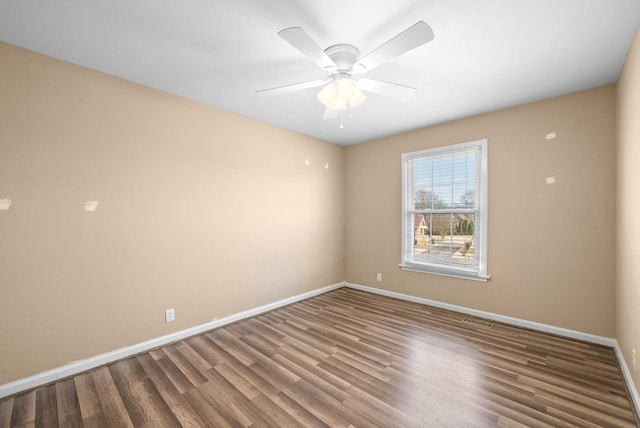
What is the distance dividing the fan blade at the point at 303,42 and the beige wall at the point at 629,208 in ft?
7.10

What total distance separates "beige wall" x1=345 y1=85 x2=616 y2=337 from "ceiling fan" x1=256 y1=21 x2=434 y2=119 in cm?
183

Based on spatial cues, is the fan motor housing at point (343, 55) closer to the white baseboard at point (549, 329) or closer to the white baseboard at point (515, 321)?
the white baseboard at point (549, 329)

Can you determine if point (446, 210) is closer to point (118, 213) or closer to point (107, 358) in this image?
point (118, 213)

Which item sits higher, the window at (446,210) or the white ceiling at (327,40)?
the white ceiling at (327,40)

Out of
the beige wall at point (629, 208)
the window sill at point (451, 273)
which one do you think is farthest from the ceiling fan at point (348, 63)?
the window sill at point (451, 273)

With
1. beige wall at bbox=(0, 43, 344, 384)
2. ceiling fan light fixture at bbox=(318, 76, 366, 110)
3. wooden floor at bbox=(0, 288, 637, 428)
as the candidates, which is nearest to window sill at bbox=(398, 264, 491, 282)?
wooden floor at bbox=(0, 288, 637, 428)

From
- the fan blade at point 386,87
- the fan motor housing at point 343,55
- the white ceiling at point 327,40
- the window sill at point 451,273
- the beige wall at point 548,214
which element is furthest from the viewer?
the window sill at point 451,273

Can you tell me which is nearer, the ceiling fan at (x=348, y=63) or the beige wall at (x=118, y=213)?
the ceiling fan at (x=348, y=63)

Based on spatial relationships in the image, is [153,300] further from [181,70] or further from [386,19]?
[386,19]

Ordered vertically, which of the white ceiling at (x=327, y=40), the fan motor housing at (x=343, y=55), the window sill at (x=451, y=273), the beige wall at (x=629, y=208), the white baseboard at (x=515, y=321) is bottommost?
the white baseboard at (x=515, y=321)

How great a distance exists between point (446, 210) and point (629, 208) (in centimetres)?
179

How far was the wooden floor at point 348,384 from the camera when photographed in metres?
1.77

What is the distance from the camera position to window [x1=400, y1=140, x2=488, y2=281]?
3.48 metres

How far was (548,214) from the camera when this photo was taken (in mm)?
2973
